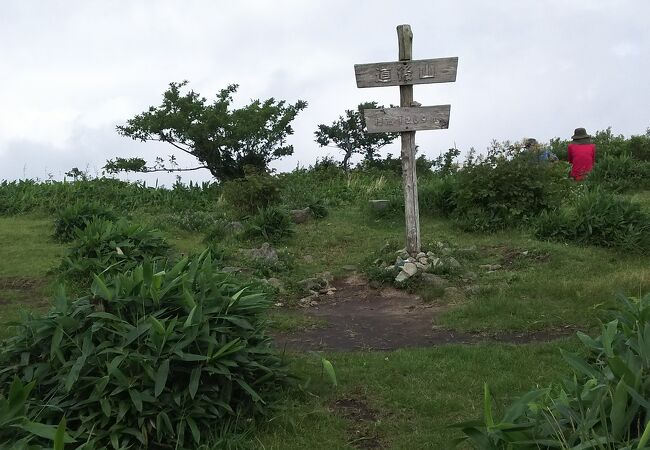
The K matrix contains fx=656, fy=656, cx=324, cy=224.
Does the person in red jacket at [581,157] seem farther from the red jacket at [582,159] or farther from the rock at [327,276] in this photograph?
the rock at [327,276]

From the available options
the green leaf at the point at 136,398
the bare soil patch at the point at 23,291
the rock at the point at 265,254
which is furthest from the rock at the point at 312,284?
the green leaf at the point at 136,398

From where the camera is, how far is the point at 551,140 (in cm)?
1988

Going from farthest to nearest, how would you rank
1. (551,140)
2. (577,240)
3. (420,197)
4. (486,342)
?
(551,140), (420,197), (577,240), (486,342)

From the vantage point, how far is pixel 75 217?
1030cm

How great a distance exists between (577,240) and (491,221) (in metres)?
1.59

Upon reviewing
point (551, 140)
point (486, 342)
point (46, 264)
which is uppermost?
point (551, 140)

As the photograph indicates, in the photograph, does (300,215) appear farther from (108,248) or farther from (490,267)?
(108,248)

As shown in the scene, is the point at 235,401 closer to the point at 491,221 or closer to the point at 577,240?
the point at 577,240

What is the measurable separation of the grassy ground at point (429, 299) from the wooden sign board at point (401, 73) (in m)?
2.48

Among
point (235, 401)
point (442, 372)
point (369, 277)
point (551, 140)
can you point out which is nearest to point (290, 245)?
point (369, 277)

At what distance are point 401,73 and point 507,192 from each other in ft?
9.51

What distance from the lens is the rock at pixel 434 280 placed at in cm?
796

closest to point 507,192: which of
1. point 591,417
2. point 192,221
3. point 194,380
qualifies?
point 192,221

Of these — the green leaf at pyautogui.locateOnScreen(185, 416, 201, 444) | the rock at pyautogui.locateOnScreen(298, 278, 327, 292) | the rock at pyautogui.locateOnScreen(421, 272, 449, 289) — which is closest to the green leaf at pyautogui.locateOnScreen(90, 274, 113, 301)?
the green leaf at pyautogui.locateOnScreen(185, 416, 201, 444)
